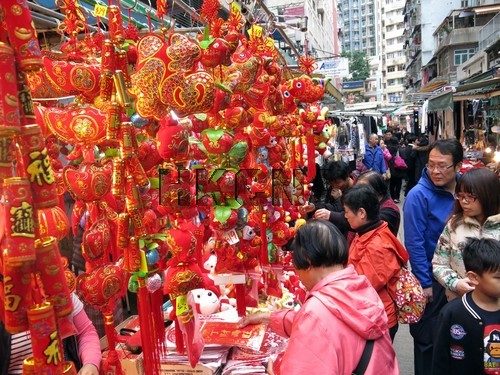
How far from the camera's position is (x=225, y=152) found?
250cm

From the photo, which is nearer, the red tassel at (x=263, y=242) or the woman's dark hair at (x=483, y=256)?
the woman's dark hair at (x=483, y=256)

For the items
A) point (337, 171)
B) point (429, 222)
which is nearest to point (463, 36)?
point (337, 171)

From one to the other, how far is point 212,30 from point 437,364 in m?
1.97

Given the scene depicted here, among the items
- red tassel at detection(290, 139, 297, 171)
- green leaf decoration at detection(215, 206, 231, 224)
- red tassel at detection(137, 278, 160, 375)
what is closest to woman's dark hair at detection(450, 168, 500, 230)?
green leaf decoration at detection(215, 206, 231, 224)

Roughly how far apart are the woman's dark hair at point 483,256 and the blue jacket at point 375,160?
7.21m

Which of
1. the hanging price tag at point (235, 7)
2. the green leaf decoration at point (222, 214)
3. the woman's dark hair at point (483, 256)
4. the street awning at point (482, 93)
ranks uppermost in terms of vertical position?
the hanging price tag at point (235, 7)

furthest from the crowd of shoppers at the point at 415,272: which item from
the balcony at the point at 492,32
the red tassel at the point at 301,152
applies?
the balcony at the point at 492,32

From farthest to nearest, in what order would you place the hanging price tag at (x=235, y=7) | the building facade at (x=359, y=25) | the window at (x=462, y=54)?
the building facade at (x=359, y=25) < the window at (x=462, y=54) < the hanging price tag at (x=235, y=7)

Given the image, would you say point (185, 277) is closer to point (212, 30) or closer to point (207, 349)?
point (207, 349)

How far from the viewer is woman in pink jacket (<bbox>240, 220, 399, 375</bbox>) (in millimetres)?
1516

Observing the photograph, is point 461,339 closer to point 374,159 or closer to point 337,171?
point 337,171

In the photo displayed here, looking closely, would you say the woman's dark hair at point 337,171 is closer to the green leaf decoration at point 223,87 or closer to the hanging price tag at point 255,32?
the hanging price tag at point 255,32

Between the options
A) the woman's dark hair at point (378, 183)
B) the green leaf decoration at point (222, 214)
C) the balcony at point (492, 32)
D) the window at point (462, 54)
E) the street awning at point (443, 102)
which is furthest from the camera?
the window at point (462, 54)

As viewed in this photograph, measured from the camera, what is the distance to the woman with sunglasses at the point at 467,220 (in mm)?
2531
